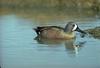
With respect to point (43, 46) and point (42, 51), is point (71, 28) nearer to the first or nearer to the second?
point (43, 46)

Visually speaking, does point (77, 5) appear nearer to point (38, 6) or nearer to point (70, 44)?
point (38, 6)

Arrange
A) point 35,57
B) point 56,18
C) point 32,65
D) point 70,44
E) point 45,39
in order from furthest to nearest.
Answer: point 56,18 < point 45,39 < point 70,44 < point 35,57 < point 32,65

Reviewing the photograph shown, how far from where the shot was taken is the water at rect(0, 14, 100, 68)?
29.8ft

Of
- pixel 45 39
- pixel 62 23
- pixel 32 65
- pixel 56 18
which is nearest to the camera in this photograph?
pixel 32 65

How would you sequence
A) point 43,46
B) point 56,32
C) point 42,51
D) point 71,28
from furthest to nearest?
point 71,28
point 56,32
point 43,46
point 42,51

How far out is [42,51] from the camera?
10.5 m

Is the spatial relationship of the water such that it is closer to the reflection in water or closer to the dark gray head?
the reflection in water

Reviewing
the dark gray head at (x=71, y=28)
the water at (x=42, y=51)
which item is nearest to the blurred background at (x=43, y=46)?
the water at (x=42, y=51)

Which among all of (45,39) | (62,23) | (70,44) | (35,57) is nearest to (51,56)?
(35,57)

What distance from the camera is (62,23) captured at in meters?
16.0

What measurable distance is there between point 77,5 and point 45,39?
9.85 metres

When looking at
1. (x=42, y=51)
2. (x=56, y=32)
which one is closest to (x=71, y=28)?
(x=56, y=32)

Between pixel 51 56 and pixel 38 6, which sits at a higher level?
pixel 38 6

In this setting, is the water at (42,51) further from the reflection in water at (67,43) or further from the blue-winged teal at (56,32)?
the blue-winged teal at (56,32)
